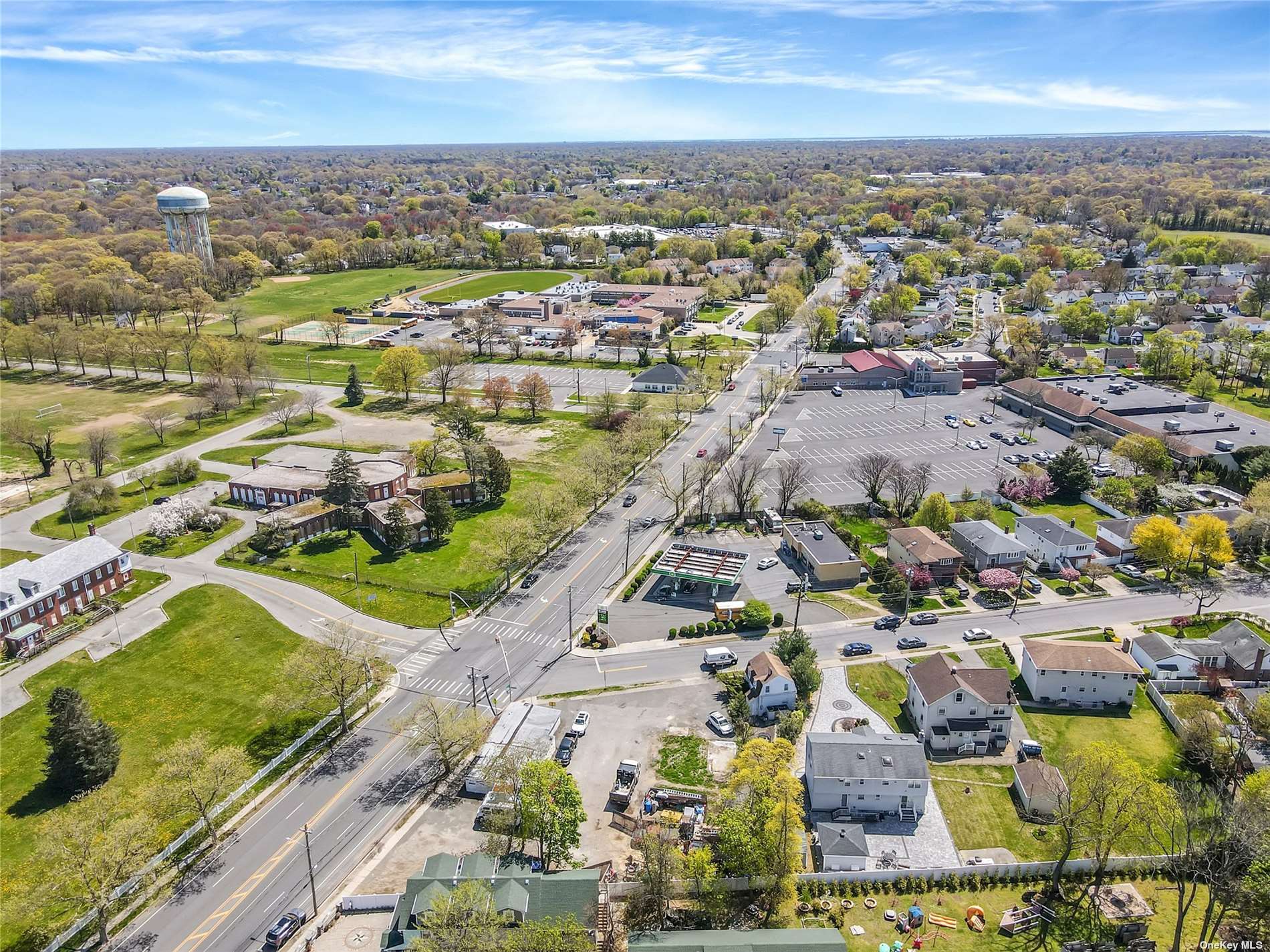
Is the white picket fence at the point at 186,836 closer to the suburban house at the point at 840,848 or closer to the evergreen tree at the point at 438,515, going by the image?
the evergreen tree at the point at 438,515

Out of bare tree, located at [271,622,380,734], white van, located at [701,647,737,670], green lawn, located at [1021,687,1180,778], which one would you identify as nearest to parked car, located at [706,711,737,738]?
white van, located at [701,647,737,670]

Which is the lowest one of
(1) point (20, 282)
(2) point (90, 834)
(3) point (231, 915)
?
(3) point (231, 915)

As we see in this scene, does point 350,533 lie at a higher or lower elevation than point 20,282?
lower

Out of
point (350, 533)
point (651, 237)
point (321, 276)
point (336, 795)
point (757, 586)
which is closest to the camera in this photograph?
point (336, 795)

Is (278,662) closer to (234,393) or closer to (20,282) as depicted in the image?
(234,393)

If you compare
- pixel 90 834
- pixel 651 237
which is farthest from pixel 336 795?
pixel 651 237

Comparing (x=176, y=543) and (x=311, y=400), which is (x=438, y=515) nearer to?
(x=176, y=543)

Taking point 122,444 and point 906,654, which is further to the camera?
point 122,444
